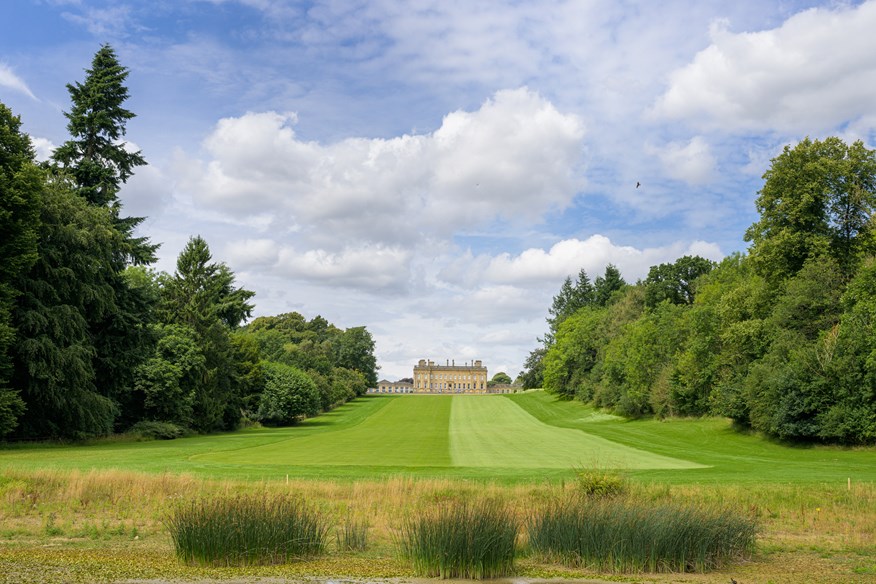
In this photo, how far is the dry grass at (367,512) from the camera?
13.8 meters

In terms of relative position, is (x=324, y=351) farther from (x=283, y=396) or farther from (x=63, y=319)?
(x=63, y=319)

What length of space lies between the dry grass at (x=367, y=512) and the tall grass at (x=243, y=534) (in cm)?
52

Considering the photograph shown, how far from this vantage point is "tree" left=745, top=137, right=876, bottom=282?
44656 millimetres

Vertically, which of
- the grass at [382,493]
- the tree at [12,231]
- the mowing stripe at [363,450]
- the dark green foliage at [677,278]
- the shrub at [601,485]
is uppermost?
the dark green foliage at [677,278]

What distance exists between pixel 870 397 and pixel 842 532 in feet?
77.9

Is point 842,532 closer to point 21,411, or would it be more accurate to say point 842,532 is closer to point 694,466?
point 694,466

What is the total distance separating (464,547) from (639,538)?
3.38 m

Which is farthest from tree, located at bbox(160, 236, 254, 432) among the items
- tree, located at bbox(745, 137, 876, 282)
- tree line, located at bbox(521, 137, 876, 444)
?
tree, located at bbox(745, 137, 876, 282)

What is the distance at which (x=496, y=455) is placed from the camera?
3778 cm

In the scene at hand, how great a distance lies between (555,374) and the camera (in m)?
104

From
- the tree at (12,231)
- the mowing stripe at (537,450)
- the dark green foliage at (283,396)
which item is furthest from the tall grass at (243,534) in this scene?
the dark green foliage at (283,396)

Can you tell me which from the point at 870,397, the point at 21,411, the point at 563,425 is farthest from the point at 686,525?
the point at 563,425

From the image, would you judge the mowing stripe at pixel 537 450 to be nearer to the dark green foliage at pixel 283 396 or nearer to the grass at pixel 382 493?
the grass at pixel 382 493

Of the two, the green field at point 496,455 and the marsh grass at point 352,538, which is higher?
the marsh grass at point 352,538
